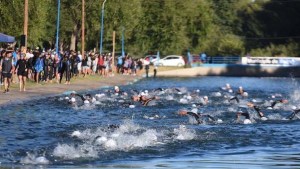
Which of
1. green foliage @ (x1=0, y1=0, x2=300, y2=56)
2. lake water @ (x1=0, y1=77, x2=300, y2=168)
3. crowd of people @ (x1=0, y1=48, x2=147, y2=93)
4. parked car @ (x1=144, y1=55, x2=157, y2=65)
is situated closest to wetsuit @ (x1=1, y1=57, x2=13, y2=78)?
crowd of people @ (x1=0, y1=48, x2=147, y2=93)

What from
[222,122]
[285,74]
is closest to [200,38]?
[285,74]

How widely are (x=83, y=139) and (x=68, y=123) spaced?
5021 millimetres

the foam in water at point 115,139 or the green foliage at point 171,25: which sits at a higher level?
the green foliage at point 171,25

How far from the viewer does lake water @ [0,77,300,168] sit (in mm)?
16344

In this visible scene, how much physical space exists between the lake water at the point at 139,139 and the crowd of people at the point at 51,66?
3911 mm

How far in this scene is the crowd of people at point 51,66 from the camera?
1383 inches

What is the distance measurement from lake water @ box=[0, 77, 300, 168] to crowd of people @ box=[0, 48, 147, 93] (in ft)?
12.8

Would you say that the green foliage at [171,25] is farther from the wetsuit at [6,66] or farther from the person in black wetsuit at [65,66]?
the wetsuit at [6,66]

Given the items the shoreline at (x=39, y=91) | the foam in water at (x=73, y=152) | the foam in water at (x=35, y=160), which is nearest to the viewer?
the foam in water at (x=35, y=160)

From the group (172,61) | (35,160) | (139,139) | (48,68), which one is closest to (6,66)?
(48,68)

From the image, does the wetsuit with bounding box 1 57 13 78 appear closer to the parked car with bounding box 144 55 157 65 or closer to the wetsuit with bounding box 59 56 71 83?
the wetsuit with bounding box 59 56 71 83

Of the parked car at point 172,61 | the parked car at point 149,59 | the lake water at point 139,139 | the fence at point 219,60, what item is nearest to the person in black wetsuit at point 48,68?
the lake water at point 139,139

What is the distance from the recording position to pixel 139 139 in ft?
64.5

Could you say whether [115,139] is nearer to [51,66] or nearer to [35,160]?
[35,160]
